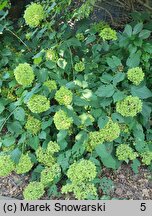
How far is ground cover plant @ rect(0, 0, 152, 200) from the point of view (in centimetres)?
274

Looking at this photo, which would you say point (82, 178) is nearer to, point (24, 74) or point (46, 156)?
point (46, 156)

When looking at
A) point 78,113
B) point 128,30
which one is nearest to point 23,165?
point 78,113

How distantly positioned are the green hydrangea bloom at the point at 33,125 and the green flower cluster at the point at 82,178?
42 cm

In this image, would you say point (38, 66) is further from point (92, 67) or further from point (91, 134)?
point (91, 134)

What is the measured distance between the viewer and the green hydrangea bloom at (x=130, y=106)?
2715 millimetres

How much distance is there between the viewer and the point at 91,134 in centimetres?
278

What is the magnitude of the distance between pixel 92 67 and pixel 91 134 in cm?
57

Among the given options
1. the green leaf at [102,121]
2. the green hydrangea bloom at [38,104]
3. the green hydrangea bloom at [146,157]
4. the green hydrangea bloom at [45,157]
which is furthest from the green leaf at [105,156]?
the green hydrangea bloom at [38,104]

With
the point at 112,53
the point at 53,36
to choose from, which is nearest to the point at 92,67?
the point at 112,53

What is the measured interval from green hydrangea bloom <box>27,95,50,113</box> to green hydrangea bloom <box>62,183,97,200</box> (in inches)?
22.0

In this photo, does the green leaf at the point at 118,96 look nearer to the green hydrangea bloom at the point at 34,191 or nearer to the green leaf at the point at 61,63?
the green leaf at the point at 61,63

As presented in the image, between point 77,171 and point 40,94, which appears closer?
point 77,171

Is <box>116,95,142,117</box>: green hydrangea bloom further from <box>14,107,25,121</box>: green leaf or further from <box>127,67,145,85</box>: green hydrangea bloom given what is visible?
<box>14,107,25,121</box>: green leaf

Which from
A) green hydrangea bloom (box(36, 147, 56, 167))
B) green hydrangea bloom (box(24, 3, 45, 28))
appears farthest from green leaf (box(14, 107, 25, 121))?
green hydrangea bloom (box(24, 3, 45, 28))
